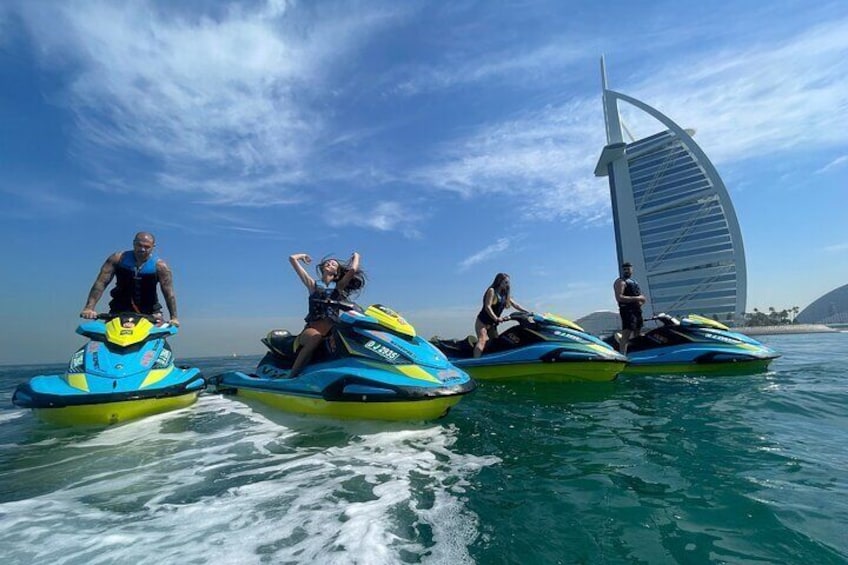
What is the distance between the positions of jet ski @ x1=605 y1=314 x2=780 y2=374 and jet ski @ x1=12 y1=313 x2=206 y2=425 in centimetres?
699

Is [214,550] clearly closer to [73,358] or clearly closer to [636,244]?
[73,358]

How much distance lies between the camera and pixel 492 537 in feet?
6.08

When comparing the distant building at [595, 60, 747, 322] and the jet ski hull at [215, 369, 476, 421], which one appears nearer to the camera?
the jet ski hull at [215, 369, 476, 421]

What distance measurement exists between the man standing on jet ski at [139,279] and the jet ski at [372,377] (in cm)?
205

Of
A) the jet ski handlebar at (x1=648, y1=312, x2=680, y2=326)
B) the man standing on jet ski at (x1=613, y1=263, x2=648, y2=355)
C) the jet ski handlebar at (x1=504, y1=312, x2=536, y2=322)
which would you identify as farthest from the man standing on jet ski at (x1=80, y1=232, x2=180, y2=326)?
the jet ski handlebar at (x1=648, y1=312, x2=680, y2=326)

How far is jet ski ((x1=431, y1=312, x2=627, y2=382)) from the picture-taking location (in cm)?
623

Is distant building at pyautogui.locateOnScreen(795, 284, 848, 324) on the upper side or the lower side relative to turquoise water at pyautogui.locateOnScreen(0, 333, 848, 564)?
upper

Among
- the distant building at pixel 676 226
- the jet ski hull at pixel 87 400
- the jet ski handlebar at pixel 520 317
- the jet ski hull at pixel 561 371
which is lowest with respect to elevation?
the jet ski hull at pixel 561 371

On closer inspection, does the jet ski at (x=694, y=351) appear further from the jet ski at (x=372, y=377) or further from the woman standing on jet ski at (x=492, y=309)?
the jet ski at (x=372, y=377)

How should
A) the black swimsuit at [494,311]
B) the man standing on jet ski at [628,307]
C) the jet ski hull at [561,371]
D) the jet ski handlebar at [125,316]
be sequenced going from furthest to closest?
the man standing on jet ski at [628,307], the black swimsuit at [494,311], the jet ski hull at [561,371], the jet ski handlebar at [125,316]

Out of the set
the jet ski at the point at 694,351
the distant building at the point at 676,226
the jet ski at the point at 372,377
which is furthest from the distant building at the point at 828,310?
the jet ski at the point at 372,377

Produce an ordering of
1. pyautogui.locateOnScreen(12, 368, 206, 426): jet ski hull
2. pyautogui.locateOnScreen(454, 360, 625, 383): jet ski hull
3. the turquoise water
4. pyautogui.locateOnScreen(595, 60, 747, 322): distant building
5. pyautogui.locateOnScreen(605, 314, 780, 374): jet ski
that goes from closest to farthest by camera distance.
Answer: the turquoise water < pyautogui.locateOnScreen(12, 368, 206, 426): jet ski hull < pyautogui.locateOnScreen(454, 360, 625, 383): jet ski hull < pyautogui.locateOnScreen(605, 314, 780, 374): jet ski < pyautogui.locateOnScreen(595, 60, 747, 322): distant building

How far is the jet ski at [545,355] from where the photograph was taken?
20.4ft

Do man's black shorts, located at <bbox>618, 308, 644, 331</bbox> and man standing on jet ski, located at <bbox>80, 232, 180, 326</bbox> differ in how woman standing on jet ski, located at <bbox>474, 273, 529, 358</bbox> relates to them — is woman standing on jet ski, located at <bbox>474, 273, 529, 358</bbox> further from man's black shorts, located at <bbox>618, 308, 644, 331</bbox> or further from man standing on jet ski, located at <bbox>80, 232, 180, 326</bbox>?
man standing on jet ski, located at <bbox>80, 232, 180, 326</bbox>
